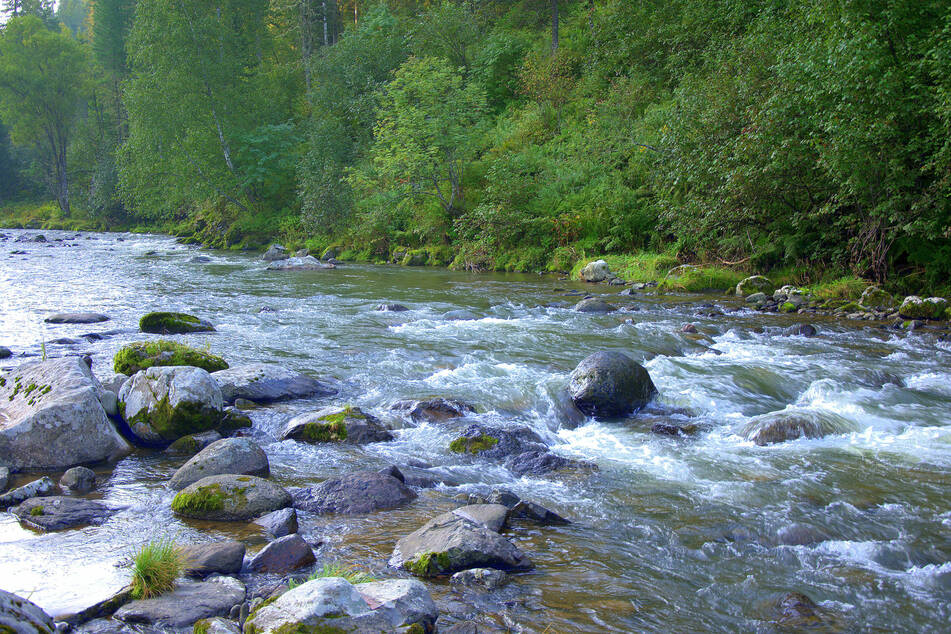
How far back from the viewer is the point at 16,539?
479cm

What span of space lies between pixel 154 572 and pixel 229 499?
139 centimetres

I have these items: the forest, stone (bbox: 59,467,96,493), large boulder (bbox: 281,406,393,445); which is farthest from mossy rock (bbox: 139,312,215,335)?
the forest

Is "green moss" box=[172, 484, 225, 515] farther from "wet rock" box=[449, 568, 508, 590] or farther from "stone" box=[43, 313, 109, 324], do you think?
"stone" box=[43, 313, 109, 324]

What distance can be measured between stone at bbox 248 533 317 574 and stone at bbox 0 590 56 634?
142cm

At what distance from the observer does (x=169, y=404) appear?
23.7ft

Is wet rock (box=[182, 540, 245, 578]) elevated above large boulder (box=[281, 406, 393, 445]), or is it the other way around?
wet rock (box=[182, 540, 245, 578])

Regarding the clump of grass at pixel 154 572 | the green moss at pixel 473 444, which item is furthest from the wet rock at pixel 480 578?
the green moss at pixel 473 444

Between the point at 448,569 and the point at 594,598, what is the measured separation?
3.43 feet

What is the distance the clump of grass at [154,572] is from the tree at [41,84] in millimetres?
66648

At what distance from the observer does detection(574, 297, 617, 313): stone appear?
15172 millimetres

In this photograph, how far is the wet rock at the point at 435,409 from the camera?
8.07 m

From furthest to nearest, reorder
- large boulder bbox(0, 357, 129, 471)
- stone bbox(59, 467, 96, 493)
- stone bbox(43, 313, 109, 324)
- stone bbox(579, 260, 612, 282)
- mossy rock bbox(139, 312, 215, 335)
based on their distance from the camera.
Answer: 1. stone bbox(579, 260, 612, 282)
2. stone bbox(43, 313, 109, 324)
3. mossy rock bbox(139, 312, 215, 335)
4. large boulder bbox(0, 357, 129, 471)
5. stone bbox(59, 467, 96, 493)

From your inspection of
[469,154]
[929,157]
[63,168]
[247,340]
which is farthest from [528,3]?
[63,168]

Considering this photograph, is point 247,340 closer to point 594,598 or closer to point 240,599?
point 240,599
